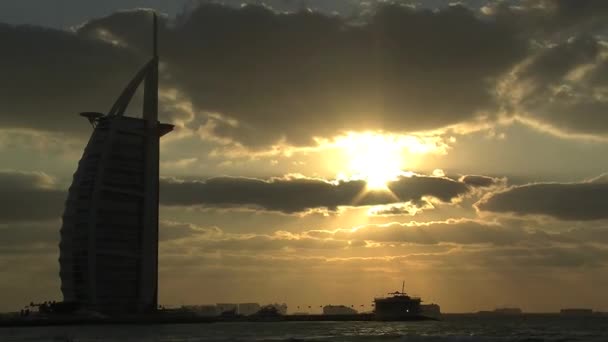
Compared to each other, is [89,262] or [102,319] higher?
[89,262]

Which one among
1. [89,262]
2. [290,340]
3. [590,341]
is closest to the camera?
[590,341]

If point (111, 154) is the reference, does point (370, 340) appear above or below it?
below

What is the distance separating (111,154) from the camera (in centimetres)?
19738

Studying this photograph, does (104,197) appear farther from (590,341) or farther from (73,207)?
(590,341)

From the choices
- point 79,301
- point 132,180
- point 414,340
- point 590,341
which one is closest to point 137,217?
point 132,180

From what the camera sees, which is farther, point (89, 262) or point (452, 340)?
point (89, 262)

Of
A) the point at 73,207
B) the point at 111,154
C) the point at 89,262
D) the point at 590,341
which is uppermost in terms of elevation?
the point at 111,154

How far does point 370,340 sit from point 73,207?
88534 mm

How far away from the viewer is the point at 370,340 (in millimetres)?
131875

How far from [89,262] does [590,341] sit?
11205 cm

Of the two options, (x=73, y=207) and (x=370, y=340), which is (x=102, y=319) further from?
(x=370, y=340)

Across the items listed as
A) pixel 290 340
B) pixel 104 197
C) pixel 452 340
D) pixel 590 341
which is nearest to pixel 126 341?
pixel 290 340

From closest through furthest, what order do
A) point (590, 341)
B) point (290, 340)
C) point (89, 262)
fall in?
point (590, 341) < point (290, 340) < point (89, 262)

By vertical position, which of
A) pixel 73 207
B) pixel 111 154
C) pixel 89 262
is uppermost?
pixel 111 154
